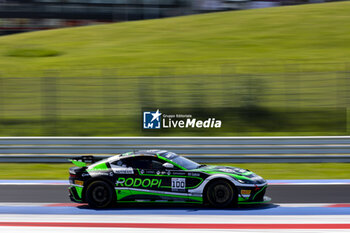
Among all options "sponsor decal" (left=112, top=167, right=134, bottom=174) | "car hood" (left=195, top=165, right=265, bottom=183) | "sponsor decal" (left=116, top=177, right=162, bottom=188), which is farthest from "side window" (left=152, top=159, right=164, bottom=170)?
"car hood" (left=195, top=165, right=265, bottom=183)

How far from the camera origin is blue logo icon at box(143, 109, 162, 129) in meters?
16.9

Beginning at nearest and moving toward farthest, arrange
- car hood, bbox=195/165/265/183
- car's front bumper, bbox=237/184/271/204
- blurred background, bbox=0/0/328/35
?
1. car's front bumper, bbox=237/184/271/204
2. car hood, bbox=195/165/265/183
3. blurred background, bbox=0/0/328/35

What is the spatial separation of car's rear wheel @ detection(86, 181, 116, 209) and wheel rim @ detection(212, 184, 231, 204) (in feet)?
5.91

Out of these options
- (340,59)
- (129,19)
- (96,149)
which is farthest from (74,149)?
(129,19)

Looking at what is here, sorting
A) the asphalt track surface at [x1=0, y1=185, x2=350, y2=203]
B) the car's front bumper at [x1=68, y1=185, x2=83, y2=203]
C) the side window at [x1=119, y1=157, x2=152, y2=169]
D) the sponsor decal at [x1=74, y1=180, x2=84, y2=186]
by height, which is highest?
the side window at [x1=119, y1=157, x2=152, y2=169]

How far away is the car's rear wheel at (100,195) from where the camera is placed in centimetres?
873

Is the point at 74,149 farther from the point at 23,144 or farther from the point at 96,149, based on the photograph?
the point at 23,144

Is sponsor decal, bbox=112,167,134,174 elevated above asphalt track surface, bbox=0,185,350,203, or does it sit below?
above

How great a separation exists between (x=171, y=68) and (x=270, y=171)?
9.79 meters

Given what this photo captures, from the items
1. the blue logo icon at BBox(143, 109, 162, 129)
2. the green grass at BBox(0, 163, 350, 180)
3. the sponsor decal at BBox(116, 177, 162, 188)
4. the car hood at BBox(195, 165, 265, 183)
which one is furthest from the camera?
the blue logo icon at BBox(143, 109, 162, 129)

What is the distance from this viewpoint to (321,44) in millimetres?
25609

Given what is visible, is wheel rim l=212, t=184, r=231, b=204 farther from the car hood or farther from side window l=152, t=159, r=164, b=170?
side window l=152, t=159, r=164, b=170

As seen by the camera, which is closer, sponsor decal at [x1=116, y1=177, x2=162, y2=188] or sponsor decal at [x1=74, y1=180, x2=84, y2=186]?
sponsor decal at [x1=116, y1=177, x2=162, y2=188]

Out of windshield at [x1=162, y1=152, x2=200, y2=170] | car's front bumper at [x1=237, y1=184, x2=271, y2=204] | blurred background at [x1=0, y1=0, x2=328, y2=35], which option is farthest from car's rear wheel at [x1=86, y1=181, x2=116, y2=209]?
blurred background at [x1=0, y1=0, x2=328, y2=35]
